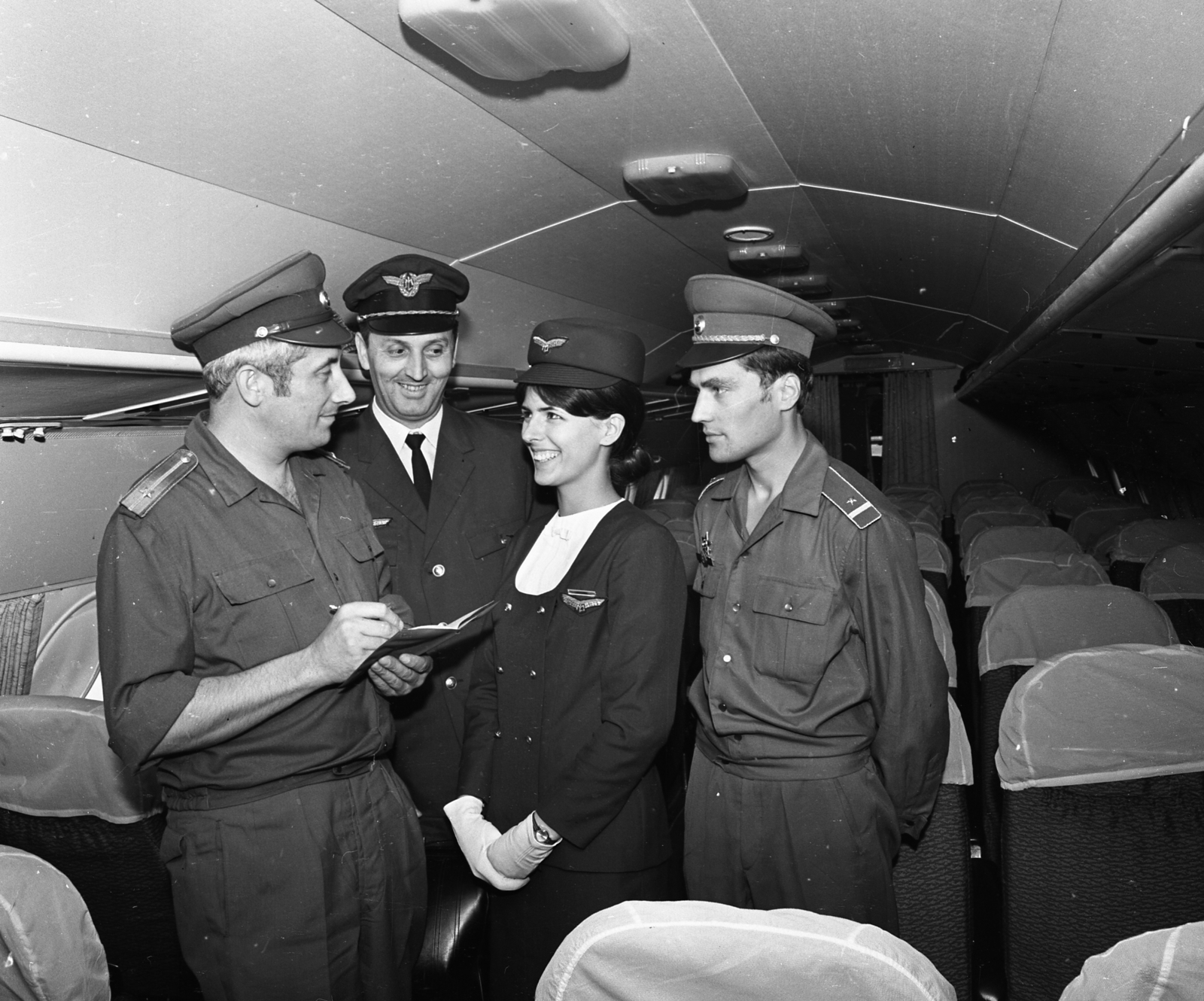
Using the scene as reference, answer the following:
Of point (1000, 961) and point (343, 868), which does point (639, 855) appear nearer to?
point (343, 868)

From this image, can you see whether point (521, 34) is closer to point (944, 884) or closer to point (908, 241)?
point (944, 884)

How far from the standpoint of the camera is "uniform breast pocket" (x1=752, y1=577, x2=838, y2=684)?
7.97 feet

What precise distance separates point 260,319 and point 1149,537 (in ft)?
17.0

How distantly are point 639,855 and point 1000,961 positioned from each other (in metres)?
1.16

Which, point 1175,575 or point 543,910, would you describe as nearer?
point 543,910

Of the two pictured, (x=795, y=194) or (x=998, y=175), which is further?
(x=795, y=194)

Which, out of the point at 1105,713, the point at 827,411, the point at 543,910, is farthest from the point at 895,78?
the point at 827,411

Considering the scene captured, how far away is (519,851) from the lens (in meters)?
2.38

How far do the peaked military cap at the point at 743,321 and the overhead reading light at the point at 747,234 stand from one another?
213cm

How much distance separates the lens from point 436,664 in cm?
308

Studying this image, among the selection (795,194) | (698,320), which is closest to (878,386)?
(795,194)

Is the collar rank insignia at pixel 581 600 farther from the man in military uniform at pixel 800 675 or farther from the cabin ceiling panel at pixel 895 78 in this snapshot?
the cabin ceiling panel at pixel 895 78

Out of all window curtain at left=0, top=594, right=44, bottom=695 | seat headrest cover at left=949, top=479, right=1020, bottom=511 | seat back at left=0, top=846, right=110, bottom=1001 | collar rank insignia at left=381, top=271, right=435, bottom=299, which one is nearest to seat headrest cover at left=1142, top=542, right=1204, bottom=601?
collar rank insignia at left=381, top=271, right=435, bottom=299

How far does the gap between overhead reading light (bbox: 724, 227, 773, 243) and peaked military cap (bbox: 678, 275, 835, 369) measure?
2.13m
